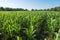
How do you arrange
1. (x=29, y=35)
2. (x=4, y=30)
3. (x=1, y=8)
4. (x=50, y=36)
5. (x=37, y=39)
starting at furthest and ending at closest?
1. (x=1, y=8)
2. (x=50, y=36)
3. (x=37, y=39)
4. (x=4, y=30)
5. (x=29, y=35)

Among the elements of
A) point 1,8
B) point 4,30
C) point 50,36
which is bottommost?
point 1,8

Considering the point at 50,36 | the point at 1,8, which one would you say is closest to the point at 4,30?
the point at 50,36

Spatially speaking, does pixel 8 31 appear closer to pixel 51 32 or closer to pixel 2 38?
pixel 2 38

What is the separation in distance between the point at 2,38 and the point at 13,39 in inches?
29.3

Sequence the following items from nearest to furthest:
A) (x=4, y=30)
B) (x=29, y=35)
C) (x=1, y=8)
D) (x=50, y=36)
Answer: (x=29, y=35) < (x=4, y=30) < (x=50, y=36) < (x=1, y=8)

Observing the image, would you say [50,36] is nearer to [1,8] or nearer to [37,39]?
[37,39]

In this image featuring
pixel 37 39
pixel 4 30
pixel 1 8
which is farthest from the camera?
pixel 1 8

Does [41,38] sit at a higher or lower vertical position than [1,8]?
higher

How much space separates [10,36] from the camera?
7711 mm

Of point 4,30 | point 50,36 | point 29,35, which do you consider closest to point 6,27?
point 4,30

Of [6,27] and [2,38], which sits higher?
[6,27]

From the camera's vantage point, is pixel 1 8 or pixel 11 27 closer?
pixel 11 27

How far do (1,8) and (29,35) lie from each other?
5938 cm

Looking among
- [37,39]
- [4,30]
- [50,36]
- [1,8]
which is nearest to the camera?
[4,30]
